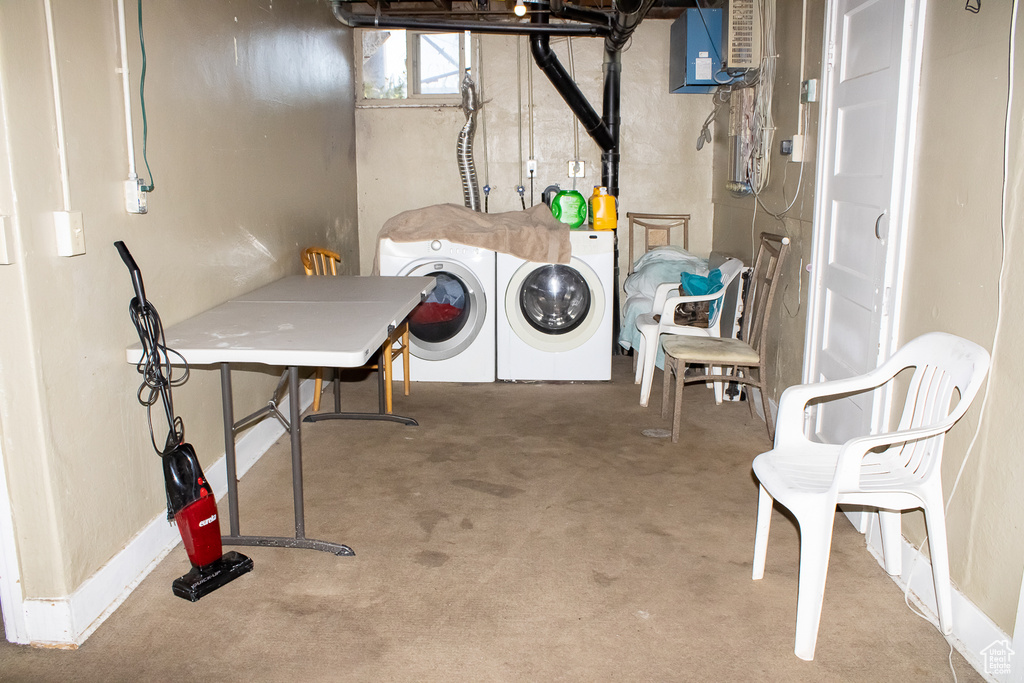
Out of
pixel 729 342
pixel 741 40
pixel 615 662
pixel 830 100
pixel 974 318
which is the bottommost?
pixel 615 662

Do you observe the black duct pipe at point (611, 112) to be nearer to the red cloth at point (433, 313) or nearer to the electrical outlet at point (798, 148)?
the red cloth at point (433, 313)

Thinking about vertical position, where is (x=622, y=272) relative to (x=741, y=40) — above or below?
below

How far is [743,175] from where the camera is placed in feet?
14.8

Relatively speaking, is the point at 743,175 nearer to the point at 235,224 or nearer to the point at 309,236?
the point at 309,236

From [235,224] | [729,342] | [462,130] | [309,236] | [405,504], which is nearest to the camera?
[405,504]

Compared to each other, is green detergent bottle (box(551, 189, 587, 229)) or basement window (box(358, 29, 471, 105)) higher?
basement window (box(358, 29, 471, 105))

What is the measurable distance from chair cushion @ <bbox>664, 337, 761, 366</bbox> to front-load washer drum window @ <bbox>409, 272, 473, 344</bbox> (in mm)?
1384

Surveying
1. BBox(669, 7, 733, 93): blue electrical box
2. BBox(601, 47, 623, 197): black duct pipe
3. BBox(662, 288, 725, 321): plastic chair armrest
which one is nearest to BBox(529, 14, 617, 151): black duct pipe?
BBox(601, 47, 623, 197): black duct pipe

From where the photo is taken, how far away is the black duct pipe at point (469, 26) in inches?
194

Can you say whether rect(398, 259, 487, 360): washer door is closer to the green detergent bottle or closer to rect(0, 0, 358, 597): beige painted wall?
the green detergent bottle

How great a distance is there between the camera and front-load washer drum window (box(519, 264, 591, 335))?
15.3 feet

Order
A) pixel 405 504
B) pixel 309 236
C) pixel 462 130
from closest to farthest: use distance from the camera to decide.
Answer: pixel 405 504 → pixel 309 236 → pixel 462 130

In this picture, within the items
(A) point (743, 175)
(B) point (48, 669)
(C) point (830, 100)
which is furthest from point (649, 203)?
(B) point (48, 669)

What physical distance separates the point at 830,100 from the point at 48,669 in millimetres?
3280
